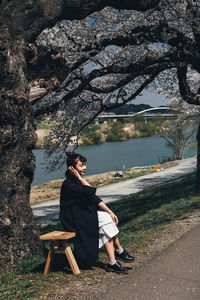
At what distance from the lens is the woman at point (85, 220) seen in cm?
582

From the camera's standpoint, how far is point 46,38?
42.9 ft

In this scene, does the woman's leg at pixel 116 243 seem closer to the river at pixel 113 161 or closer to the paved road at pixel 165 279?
the paved road at pixel 165 279

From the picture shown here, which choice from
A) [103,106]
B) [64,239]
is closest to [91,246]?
[64,239]

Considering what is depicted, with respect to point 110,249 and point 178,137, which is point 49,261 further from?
point 178,137

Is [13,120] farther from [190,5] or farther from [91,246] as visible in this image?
[190,5]

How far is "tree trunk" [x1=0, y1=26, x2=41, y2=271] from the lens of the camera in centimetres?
638

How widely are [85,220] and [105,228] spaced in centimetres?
32

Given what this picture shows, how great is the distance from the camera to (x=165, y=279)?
17.6 ft

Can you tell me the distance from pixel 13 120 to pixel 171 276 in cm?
351

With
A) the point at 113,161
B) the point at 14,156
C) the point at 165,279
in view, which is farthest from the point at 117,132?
the point at 165,279

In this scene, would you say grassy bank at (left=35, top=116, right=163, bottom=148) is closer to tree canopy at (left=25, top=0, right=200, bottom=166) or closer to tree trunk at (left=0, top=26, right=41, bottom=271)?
tree canopy at (left=25, top=0, right=200, bottom=166)

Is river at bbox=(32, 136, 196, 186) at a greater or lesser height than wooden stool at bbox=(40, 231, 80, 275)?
lesser

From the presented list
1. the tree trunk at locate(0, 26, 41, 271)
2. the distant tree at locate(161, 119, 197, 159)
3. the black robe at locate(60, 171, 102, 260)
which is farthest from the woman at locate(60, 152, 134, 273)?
the distant tree at locate(161, 119, 197, 159)

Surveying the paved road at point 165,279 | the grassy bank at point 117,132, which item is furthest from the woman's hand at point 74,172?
the grassy bank at point 117,132
